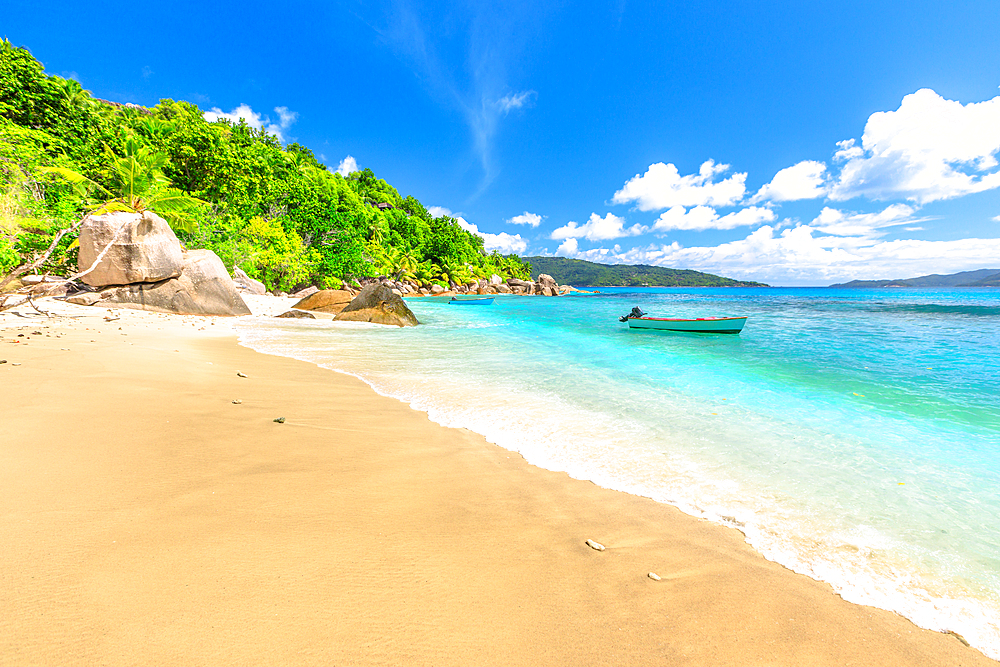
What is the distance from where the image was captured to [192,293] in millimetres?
15500

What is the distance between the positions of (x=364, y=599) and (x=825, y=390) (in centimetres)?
926

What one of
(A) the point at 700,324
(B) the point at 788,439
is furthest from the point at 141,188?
(A) the point at 700,324

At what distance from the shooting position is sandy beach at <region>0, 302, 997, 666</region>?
1.55 m

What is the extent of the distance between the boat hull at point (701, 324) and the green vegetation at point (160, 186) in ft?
72.8

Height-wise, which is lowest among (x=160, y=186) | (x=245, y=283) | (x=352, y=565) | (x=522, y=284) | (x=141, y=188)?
(x=352, y=565)

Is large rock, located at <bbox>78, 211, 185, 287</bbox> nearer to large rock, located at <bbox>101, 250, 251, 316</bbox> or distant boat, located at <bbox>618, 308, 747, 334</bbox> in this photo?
large rock, located at <bbox>101, 250, 251, 316</bbox>

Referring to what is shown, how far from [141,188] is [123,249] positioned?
615 centimetres

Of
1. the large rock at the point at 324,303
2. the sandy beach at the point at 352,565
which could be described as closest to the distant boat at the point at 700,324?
the sandy beach at the point at 352,565

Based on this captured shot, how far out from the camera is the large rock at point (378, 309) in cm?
1742

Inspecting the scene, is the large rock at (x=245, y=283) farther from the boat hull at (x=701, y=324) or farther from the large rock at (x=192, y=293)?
the boat hull at (x=701, y=324)

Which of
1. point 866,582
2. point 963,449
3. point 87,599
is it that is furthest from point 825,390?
point 87,599

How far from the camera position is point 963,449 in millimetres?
4715

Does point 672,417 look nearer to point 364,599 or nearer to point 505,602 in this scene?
point 505,602

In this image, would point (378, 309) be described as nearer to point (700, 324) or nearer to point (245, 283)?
point (245, 283)
